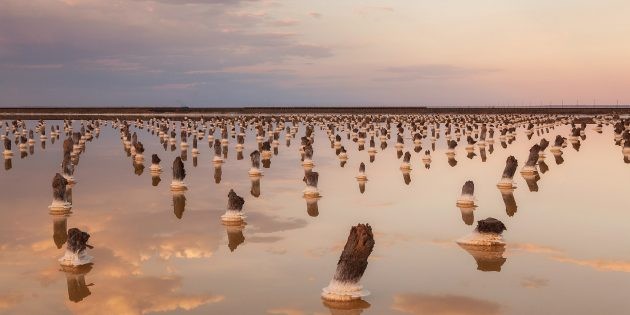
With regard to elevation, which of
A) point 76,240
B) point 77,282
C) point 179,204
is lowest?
point 77,282

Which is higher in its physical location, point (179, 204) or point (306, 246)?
point (179, 204)

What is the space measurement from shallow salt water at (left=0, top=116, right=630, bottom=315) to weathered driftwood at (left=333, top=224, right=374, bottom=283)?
0.53 m

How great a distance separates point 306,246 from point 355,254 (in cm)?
488

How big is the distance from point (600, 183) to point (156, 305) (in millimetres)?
20075

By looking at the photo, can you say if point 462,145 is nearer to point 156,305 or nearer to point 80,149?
point 80,149

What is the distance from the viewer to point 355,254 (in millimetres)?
11672

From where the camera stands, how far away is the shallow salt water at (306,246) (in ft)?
40.1

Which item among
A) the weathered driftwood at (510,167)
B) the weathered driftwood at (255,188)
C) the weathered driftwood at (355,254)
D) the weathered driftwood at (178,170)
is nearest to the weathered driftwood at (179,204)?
the weathered driftwood at (178,170)

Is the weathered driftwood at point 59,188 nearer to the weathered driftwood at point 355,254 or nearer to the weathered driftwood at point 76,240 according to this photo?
the weathered driftwood at point 76,240

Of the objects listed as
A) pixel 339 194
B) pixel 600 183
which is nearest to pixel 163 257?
pixel 339 194

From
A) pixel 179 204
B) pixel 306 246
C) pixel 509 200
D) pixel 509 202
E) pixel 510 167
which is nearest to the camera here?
pixel 306 246

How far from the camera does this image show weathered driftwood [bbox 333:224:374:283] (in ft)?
37.9

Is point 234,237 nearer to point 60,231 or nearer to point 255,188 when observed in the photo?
point 60,231

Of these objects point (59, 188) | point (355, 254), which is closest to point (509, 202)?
point (355, 254)
